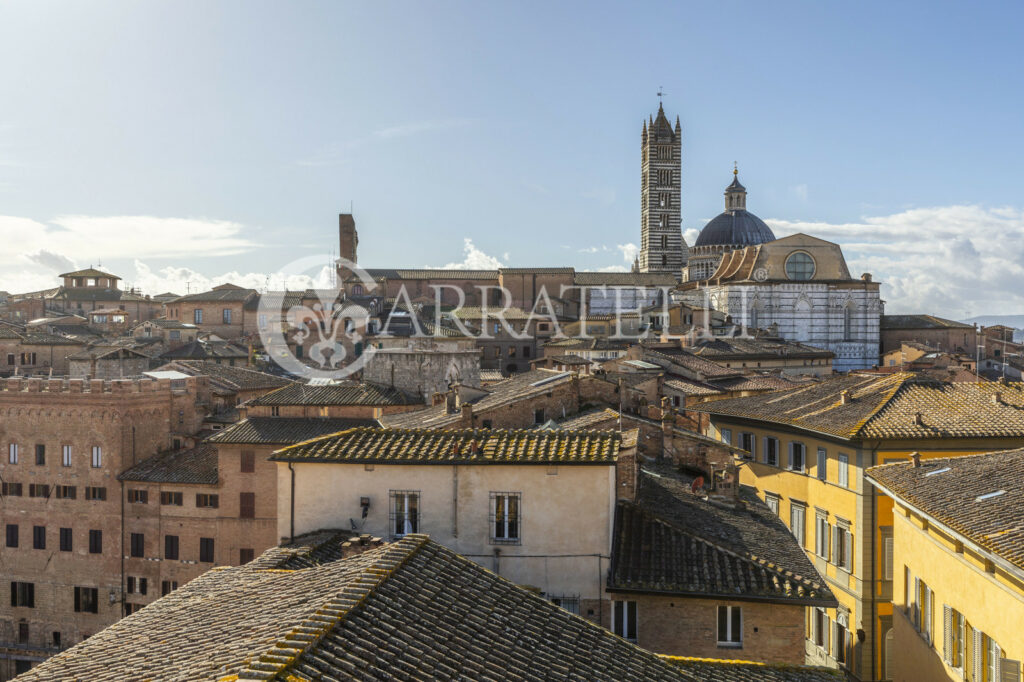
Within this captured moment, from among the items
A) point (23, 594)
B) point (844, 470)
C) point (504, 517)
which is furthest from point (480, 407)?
point (23, 594)

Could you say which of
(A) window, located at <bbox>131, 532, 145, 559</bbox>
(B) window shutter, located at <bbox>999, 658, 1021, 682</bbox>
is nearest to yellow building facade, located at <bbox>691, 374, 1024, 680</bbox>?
(B) window shutter, located at <bbox>999, 658, 1021, 682</bbox>

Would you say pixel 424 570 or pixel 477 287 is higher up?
pixel 477 287

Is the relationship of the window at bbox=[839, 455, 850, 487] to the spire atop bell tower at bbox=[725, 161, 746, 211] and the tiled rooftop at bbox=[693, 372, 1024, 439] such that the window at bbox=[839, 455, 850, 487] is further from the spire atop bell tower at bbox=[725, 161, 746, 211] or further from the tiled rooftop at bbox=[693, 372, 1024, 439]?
the spire atop bell tower at bbox=[725, 161, 746, 211]

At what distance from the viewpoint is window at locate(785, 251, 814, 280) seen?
65931 mm

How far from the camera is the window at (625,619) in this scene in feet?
33.7

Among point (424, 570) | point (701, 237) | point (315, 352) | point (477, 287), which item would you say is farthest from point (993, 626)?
point (701, 237)

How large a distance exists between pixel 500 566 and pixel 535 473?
1.20 m

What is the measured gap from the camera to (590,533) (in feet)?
34.4

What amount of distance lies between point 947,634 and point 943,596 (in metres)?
0.45

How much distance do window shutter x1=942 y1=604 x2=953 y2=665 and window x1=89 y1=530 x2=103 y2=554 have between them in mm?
25979

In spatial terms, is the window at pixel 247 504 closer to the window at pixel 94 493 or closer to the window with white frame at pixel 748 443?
the window at pixel 94 493

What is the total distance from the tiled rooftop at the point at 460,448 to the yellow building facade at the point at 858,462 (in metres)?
9.10

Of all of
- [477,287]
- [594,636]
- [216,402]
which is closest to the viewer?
[594,636]

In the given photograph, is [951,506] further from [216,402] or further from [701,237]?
[701,237]
